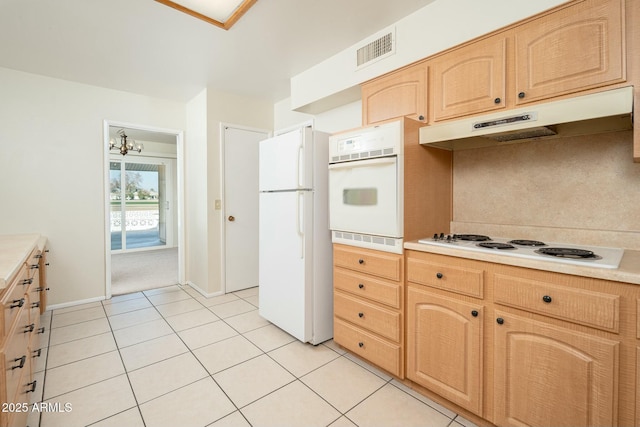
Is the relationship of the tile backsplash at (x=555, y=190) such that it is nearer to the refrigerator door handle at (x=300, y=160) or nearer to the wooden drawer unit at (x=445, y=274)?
the wooden drawer unit at (x=445, y=274)

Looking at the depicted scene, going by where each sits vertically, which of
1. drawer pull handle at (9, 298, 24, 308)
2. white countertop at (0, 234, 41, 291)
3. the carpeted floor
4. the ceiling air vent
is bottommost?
the carpeted floor

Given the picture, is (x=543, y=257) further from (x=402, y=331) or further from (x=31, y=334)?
(x=31, y=334)

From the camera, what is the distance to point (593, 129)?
158 cm

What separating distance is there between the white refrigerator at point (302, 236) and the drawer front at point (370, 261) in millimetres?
240

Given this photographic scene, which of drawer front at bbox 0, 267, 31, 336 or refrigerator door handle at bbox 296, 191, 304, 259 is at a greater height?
refrigerator door handle at bbox 296, 191, 304, 259

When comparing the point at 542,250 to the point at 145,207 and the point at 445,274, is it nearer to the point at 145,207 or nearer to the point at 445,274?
the point at 445,274

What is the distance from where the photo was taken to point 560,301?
1.24 meters

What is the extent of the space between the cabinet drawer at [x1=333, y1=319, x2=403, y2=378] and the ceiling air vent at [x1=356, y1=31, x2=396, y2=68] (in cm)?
210

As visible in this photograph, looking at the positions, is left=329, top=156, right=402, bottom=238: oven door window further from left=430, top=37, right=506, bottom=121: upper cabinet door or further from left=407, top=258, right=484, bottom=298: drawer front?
left=430, top=37, right=506, bottom=121: upper cabinet door

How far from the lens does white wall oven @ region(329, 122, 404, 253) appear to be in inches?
72.2

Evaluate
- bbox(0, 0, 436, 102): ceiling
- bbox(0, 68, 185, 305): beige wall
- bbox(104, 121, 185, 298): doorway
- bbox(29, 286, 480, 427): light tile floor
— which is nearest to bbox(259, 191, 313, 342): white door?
bbox(29, 286, 480, 427): light tile floor

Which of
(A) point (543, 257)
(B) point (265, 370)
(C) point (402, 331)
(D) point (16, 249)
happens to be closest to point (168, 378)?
(B) point (265, 370)

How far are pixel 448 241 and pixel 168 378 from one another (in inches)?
81.5

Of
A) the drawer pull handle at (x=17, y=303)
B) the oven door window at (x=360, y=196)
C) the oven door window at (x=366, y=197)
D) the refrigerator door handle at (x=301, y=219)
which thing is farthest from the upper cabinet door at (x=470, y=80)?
the drawer pull handle at (x=17, y=303)
